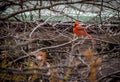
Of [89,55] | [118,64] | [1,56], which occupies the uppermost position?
[89,55]

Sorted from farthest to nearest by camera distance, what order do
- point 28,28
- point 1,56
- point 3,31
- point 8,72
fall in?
point 28,28 → point 3,31 → point 1,56 → point 8,72

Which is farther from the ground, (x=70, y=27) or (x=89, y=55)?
(x=89, y=55)

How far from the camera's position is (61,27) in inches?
183

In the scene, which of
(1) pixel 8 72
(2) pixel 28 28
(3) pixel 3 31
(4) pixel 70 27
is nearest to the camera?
(1) pixel 8 72

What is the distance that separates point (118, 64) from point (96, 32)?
31.0 inches

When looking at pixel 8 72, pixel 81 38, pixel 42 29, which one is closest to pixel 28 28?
pixel 42 29

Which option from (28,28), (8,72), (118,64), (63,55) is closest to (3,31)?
(28,28)

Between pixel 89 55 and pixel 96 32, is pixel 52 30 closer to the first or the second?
pixel 96 32

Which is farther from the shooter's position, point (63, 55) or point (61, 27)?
point (61, 27)

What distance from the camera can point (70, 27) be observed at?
457 cm

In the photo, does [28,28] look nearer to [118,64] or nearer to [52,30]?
[52,30]

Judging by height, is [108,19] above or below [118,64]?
above

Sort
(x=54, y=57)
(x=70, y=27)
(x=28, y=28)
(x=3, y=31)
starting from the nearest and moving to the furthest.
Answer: (x=54, y=57), (x=3, y=31), (x=28, y=28), (x=70, y=27)

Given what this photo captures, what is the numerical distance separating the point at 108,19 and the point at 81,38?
98 cm
